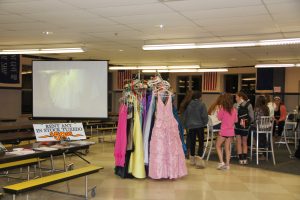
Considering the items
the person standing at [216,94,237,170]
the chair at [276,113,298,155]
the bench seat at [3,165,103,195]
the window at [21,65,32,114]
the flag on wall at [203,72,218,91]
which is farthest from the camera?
the flag on wall at [203,72,218,91]

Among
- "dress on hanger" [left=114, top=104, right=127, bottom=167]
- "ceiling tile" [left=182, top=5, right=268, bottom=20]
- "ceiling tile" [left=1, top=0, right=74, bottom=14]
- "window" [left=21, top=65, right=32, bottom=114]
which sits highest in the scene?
"ceiling tile" [left=1, top=0, right=74, bottom=14]

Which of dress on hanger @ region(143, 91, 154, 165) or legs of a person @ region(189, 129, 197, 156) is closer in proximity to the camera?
dress on hanger @ region(143, 91, 154, 165)

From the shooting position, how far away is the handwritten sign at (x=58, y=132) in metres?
5.57

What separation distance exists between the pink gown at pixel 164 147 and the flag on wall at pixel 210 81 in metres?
12.0

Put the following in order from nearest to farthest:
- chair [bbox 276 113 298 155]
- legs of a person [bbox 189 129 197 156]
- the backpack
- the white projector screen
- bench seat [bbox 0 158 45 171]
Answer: bench seat [bbox 0 158 45 171] → legs of a person [bbox 189 129 197 156] → the backpack → the white projector screen → chair [bbox 276 113 298 155]

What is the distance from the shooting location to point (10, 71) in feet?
41.1

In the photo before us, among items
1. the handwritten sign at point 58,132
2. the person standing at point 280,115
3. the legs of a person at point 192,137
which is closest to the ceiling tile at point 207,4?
the handwritten sign at point 58,132

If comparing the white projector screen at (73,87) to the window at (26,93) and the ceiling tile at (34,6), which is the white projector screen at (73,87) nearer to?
the ceiling tile at (34,6)

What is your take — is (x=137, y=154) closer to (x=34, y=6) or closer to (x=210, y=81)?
(x=34, y=6)

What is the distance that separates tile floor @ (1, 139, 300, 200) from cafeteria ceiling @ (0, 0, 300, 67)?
2820 millimetres

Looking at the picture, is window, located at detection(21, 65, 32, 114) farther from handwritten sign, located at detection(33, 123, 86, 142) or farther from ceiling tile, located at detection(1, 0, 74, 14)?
handwritten sign, located at detection(33, 123, 86, 142)

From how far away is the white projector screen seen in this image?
7773 mm

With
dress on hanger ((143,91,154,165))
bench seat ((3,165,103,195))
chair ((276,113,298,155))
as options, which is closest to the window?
dress on hanger ((143,91,154,165))

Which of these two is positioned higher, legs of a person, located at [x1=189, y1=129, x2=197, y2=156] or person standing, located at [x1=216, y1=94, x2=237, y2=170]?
person standing, located at [x1=216, y1=94, x2=237, y2=170]
